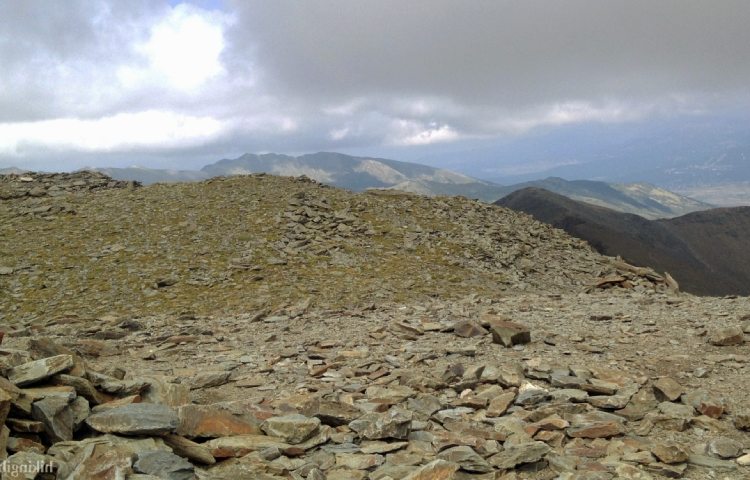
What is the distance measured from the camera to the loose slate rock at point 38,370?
31.1 ft

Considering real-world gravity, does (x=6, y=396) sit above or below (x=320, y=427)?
above

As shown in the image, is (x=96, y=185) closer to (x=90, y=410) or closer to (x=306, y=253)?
(x=306, y=253)

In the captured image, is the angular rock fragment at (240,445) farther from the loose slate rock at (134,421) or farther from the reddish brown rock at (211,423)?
the loose slate rock at (134,421)

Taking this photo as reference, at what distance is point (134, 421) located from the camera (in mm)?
8602

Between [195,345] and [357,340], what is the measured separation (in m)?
5.69

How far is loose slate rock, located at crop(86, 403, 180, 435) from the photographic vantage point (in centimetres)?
851

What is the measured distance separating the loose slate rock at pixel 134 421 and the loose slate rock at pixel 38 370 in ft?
5.44

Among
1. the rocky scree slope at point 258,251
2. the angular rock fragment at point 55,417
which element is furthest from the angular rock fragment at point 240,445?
the rocky scree slope at point 258,251

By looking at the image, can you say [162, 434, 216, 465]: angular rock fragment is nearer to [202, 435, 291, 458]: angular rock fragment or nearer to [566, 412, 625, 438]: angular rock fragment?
[202, 435, 291, 458]: angular rock fragment

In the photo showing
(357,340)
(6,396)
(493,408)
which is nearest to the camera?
(6,396)

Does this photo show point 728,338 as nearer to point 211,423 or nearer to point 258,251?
point 211,423

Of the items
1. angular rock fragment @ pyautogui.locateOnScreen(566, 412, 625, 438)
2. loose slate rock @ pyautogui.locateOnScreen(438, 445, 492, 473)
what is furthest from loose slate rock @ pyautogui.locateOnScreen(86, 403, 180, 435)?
angular rock fragment @ pyautogui.locateOnScreen(566, 412, 625, 438)

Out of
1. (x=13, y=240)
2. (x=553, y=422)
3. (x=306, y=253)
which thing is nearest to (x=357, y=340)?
(x=553, y=422)

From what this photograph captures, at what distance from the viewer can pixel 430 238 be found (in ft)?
120
